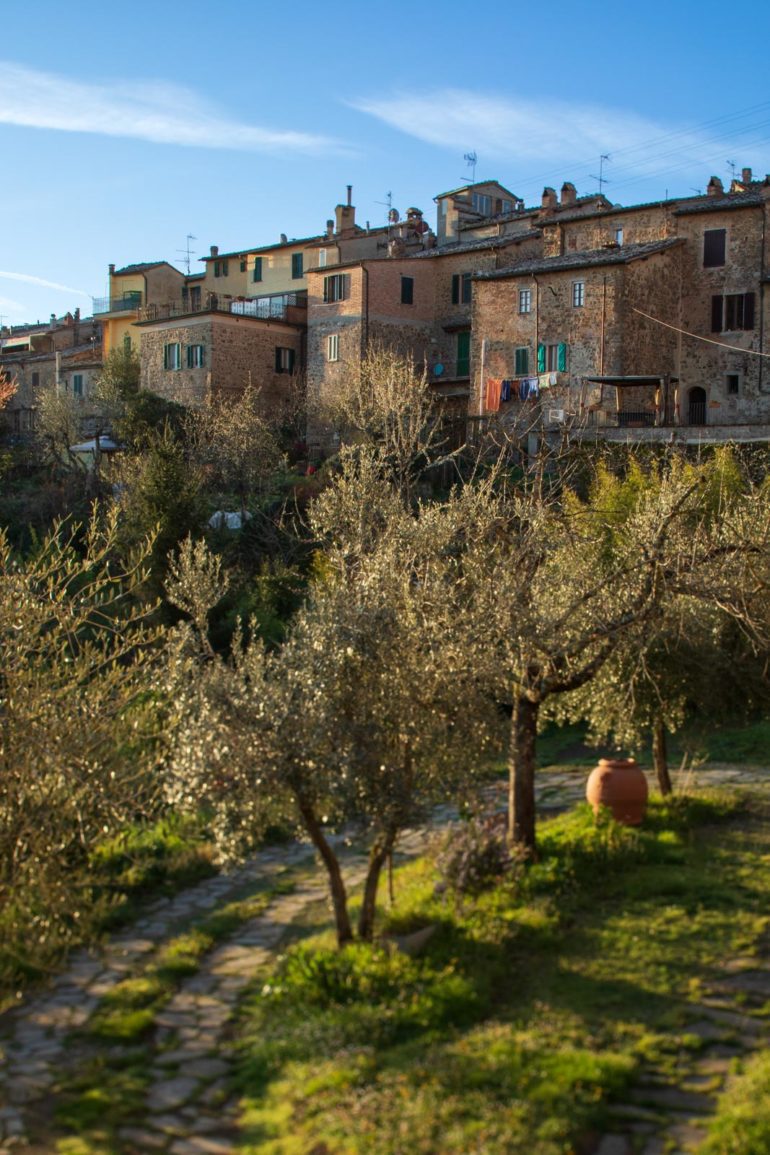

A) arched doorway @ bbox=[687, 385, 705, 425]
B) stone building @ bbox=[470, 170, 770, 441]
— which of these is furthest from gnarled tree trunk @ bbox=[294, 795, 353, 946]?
arched doorway @ bbox=[687, 385, 705, 425]

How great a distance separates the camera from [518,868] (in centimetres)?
1202

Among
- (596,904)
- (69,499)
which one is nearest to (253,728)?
(596,904)

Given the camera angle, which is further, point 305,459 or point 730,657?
point 305,459

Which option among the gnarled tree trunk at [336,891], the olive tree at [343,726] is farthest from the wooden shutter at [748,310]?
the gnarled tree trunk at [336,891]

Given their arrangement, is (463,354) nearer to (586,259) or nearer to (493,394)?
(493,394)

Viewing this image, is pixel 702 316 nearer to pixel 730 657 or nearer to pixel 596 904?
pixel 730 657

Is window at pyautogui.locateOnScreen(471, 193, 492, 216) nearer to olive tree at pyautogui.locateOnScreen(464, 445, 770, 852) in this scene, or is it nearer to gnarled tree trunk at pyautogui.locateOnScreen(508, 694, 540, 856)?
olive tree at pyautogui.locateOnScreen(464, 445, 770, 852)

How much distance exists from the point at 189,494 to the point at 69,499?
9.99 metres

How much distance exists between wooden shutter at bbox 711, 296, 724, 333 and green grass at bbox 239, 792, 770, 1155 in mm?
34820

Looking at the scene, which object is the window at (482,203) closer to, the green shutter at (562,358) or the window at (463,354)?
the window at (463,354)

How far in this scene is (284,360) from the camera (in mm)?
56000

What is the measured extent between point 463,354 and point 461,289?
3070 mm

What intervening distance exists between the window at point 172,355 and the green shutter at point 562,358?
19338mm

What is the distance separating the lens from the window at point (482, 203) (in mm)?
59281
